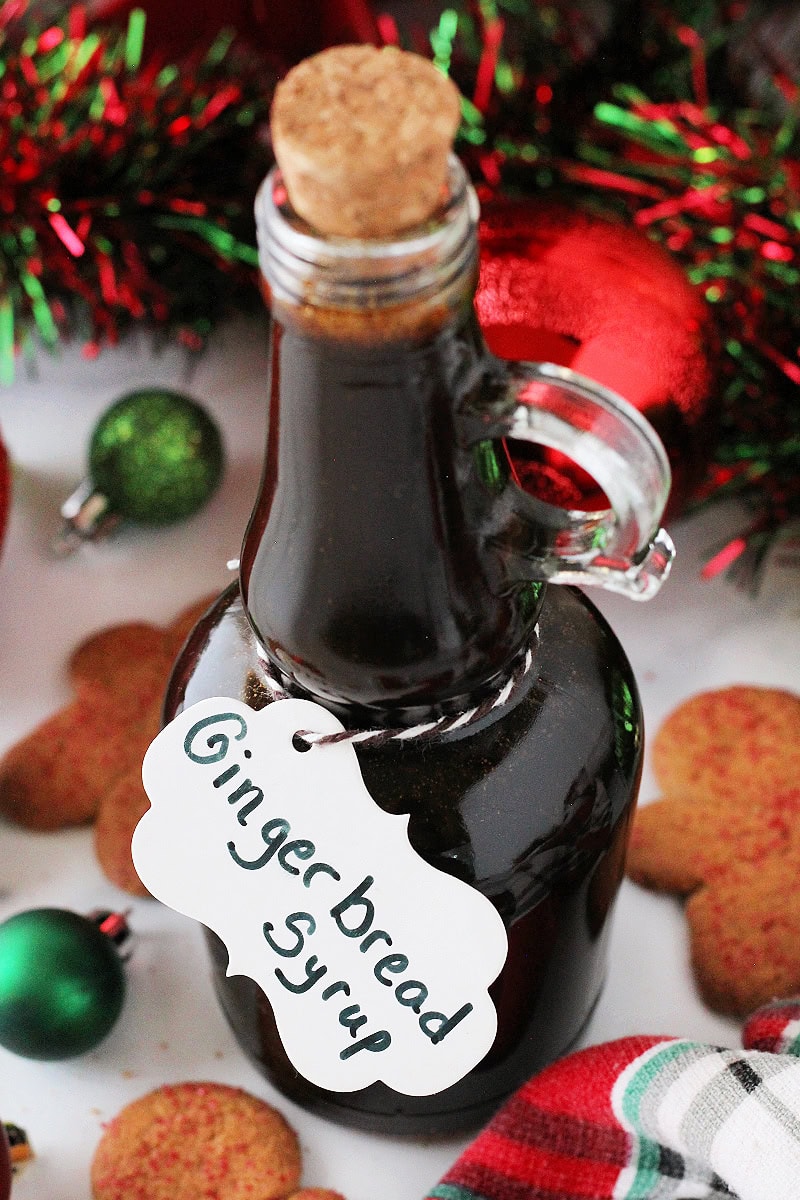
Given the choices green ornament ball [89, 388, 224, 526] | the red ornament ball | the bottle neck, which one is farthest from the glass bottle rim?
green ornament ball [89, 388, 224, 526]

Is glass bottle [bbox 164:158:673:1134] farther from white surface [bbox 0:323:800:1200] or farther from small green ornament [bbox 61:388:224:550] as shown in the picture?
small green ornament [bbox 61:388:224:550]

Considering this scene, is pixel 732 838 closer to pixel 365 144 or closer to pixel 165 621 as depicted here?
pixel 165 621

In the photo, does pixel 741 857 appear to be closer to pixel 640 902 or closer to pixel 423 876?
pixel 640 902

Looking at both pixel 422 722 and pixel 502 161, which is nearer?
pixel 422 722

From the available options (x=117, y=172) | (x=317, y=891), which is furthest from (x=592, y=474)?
(x=117, y=172)

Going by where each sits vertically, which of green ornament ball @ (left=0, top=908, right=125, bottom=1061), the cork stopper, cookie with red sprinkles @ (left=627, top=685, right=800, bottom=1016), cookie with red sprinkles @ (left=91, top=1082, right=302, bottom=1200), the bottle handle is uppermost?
the cork stopper

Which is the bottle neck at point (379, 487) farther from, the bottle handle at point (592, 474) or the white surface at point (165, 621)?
the white surface at point (165, 621)

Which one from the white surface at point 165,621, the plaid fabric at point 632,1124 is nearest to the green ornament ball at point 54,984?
the white surface at point 165,621
